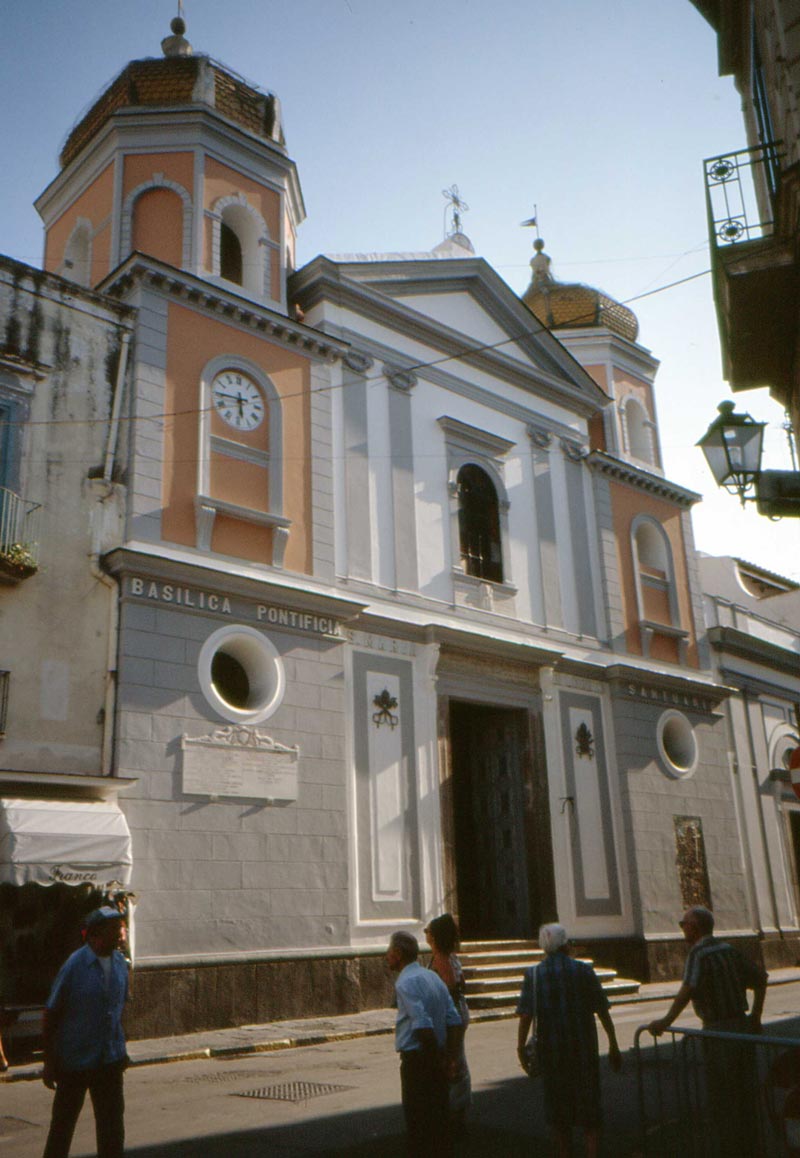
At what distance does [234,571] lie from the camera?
1521 cm

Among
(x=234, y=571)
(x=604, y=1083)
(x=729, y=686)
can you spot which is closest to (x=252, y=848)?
(x=234, y=571)

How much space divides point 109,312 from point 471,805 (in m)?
10.7

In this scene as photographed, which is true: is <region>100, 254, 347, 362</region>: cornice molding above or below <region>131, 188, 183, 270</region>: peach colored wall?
below

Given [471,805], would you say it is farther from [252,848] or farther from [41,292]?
[41,292]

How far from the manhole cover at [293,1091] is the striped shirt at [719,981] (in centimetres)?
373

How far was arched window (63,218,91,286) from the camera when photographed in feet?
57.8

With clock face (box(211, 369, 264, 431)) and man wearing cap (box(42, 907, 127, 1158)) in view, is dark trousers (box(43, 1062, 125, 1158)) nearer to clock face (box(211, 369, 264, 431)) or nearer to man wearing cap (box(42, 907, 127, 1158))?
man wearing cap (box(42, 907, 127, 1158))

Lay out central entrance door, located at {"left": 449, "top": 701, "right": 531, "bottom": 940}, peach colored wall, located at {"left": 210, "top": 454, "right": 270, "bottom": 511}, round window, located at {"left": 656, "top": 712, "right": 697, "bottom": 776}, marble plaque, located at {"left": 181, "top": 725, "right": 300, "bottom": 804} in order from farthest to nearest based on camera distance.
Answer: round window, located at {"left": 656, "top": 712, "right": 697, "bottom": 776} → central entrance door, located at {"left": 449, "top": 701, "right": 531, "bottom": 940} → peach colored wall, located at {"left": 210, "top": 454, "right": 270, "bottom": 511} → marble plaque, located at {"left": 181, "top": 725, "right": 300, "bottom": 804}

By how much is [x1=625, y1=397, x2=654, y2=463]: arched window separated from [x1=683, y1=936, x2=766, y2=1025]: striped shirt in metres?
18.8

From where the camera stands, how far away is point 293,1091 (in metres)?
9.28

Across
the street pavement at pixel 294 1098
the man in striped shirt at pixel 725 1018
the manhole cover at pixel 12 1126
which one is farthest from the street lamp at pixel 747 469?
the manhole cover at pixel 12 1126

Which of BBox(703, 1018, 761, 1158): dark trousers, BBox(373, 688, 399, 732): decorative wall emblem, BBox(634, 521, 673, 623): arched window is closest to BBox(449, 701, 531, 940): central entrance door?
BBox(373, 688, 399, 732): decorative wall emblem

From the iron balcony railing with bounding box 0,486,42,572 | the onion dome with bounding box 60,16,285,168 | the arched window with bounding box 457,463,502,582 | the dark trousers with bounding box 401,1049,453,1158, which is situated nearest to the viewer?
the dark trousers with bounding box 401,1049,453,1158

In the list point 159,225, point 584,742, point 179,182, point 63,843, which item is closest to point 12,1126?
point 63,843
